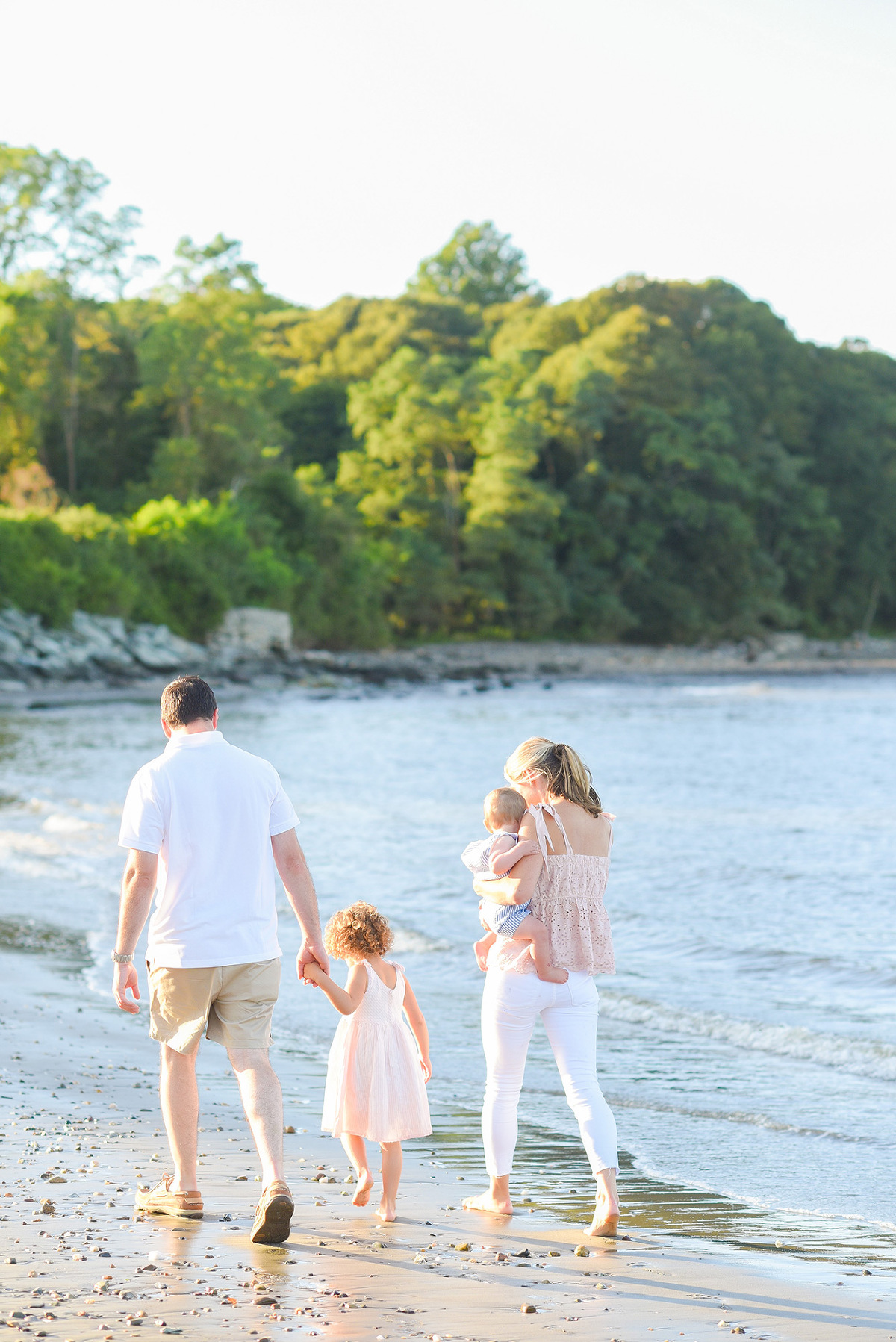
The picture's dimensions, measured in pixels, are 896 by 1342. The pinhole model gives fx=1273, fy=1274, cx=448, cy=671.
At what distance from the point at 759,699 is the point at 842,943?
37.0m

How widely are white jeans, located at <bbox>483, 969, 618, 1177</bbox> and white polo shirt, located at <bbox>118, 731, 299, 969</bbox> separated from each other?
2.68 ft

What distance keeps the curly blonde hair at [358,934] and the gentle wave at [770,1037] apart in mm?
Answer: 3499

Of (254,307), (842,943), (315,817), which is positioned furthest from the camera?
(254,307)

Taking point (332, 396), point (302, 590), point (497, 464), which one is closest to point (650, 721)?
point (302, 590)

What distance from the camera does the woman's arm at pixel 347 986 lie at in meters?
3.91

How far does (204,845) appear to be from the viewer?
12.3 ft

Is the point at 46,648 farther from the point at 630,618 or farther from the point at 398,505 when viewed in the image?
the point at 630,618

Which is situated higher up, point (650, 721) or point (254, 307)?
point (254, 307)

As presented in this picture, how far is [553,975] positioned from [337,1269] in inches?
42.3

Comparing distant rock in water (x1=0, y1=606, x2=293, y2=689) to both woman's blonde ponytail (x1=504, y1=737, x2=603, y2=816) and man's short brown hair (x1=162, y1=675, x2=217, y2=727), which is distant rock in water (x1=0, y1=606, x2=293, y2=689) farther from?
woman's blonde ponytail (x1=504, y1=737, x2=603, y2=816)

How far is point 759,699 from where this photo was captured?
149ft

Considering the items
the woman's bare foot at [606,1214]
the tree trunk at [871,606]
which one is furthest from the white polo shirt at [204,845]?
the tree trunk at [871,606]

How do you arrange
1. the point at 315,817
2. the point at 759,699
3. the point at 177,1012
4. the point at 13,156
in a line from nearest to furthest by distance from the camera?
the point at 177,1012 → the point at 315,817 → the point at 759,699 → the point at 13,156

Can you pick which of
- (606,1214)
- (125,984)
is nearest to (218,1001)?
(125,984)
